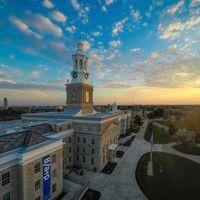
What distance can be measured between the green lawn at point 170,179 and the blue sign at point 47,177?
19.6 m

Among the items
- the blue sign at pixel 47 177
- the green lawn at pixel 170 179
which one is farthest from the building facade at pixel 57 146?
the green lawn at pixel 170 179

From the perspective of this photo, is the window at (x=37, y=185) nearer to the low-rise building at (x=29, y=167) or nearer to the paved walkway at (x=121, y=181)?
the low-rise building at (x=29, y=167)

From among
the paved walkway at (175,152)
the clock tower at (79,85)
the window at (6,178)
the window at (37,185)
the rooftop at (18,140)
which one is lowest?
the paved walkway at (175,152)

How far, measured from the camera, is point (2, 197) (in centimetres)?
2384

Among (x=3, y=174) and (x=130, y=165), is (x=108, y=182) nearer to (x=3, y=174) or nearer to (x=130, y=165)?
(x=130, y=165)

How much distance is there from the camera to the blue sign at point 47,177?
29.5 meters

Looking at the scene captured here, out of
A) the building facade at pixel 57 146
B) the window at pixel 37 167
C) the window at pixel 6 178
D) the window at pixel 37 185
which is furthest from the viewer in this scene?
the window at pixel 37 185

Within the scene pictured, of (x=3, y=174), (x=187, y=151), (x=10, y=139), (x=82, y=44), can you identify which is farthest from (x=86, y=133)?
(x=187, y=151)

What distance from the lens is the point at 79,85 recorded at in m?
53.7

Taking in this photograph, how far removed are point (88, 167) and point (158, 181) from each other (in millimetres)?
18161

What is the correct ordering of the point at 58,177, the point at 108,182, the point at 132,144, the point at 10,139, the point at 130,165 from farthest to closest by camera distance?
1. the point at 132,144
2. the point at 130,165
3. the point at 108,182
4. the point at 58,177
5. the point at 10,139

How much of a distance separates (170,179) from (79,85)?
118 feet

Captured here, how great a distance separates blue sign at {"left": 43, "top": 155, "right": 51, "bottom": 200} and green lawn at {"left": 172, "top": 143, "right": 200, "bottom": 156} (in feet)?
169

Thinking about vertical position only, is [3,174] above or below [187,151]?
above
